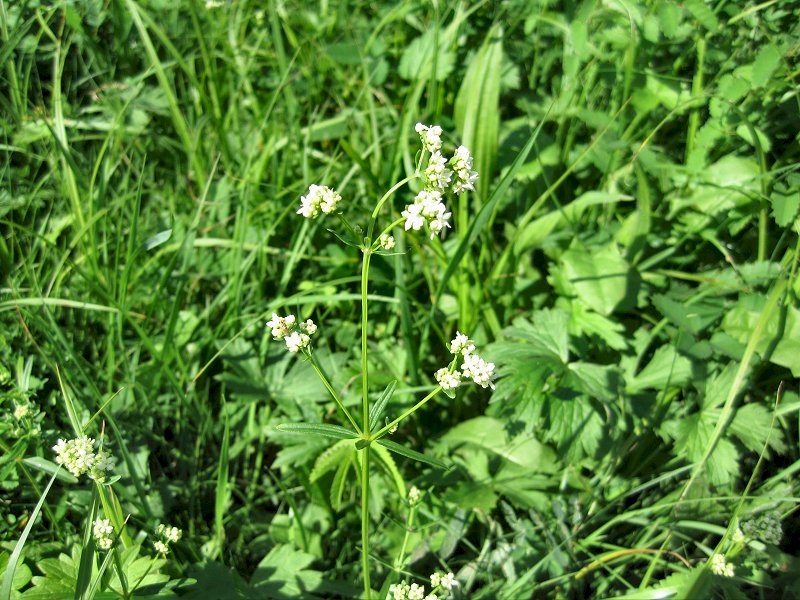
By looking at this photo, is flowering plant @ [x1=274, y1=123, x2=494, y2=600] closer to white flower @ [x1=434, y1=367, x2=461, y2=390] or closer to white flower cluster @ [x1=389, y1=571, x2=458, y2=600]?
white flower @ [x1=434, y1=367, x2=461, y2=390]

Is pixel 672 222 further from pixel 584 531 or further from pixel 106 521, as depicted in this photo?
pixel 106 521

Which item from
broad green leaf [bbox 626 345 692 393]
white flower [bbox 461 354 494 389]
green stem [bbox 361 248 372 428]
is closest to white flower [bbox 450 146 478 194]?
green stem [bbox 361 248 372 428]

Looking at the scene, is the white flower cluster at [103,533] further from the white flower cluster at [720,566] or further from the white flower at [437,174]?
the white flower cluster at [720,566]

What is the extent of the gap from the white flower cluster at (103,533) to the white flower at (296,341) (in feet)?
2.11

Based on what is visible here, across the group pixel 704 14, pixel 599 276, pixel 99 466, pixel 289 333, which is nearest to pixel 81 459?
pixel 99 466

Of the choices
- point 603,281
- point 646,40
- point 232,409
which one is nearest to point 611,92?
point 646,40

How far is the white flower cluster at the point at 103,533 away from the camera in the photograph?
1.61 metres

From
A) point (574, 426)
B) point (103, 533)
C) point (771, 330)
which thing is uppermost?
point (103, 533)

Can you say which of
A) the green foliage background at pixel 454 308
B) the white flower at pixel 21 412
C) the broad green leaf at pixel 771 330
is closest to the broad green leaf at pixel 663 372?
the green foliage background at pixel 454 308

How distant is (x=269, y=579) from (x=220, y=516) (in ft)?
0.81

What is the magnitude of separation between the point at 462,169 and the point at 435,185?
0.30ft

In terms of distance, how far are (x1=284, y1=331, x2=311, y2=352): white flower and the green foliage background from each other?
480mm

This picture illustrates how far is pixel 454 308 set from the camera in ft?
9.11

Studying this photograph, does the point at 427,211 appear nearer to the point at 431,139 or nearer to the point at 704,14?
the point at 431,139
